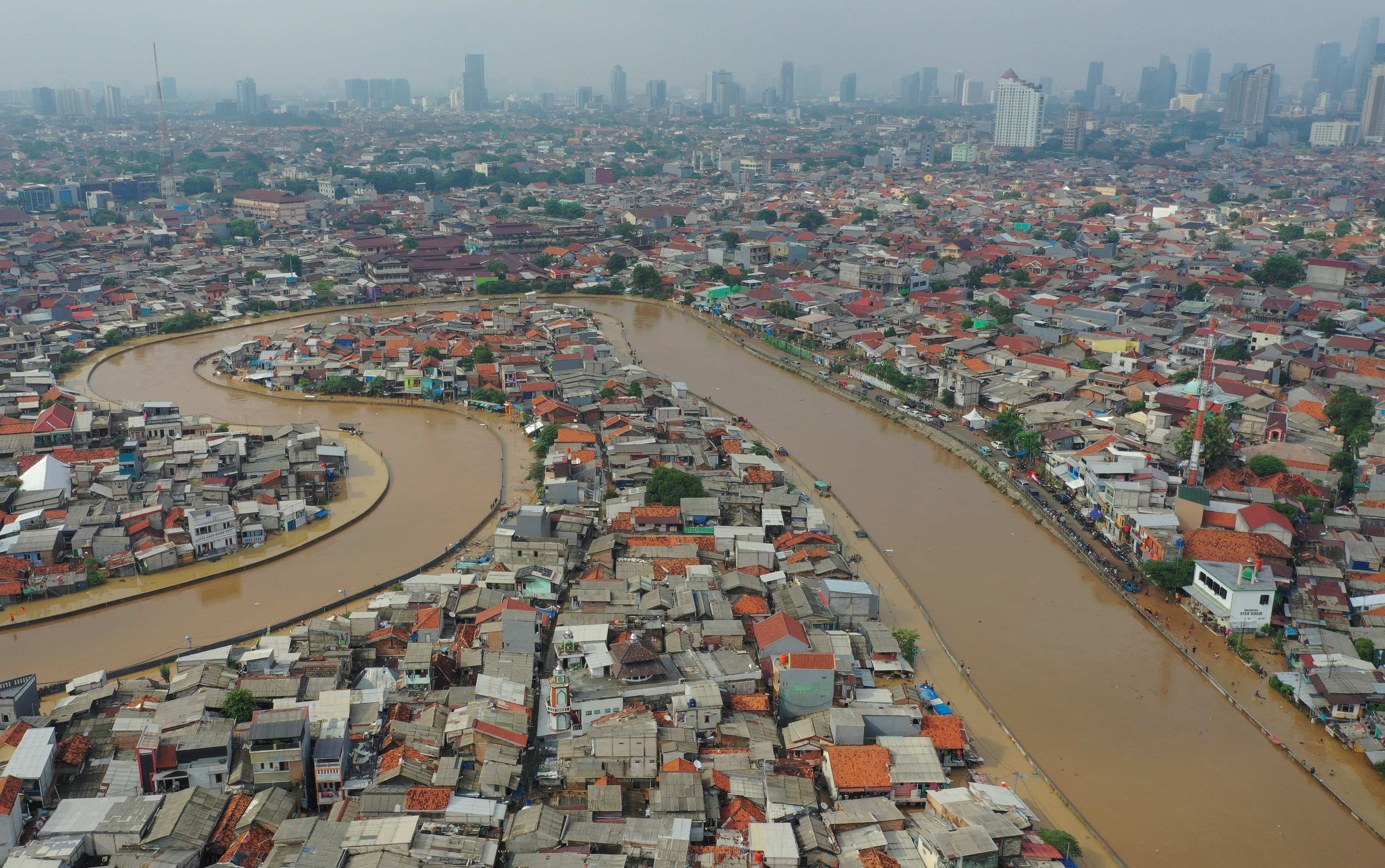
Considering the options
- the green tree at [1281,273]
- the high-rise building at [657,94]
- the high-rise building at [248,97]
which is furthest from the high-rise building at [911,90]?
the green tree at [1281,273]

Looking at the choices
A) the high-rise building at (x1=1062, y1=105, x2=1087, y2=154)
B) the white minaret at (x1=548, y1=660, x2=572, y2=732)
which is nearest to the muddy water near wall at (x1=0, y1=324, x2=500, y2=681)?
the white minaret at (x1=548, y1=660, x2=572, y2=732)

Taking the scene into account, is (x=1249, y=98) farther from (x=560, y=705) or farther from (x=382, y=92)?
(x=382, y=92)

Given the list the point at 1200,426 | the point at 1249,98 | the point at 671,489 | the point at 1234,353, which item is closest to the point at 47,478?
the point at 671,489

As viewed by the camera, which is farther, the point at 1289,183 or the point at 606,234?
the point at 1289,183

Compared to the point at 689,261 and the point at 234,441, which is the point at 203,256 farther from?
the point at 234,441

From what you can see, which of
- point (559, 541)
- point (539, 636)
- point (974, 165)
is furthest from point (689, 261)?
point (974, 165)

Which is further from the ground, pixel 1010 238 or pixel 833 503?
pixel 1010 238

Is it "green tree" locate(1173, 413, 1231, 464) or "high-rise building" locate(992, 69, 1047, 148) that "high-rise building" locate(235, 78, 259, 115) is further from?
"green tree" locate(1173, 413, 1231, 464)
